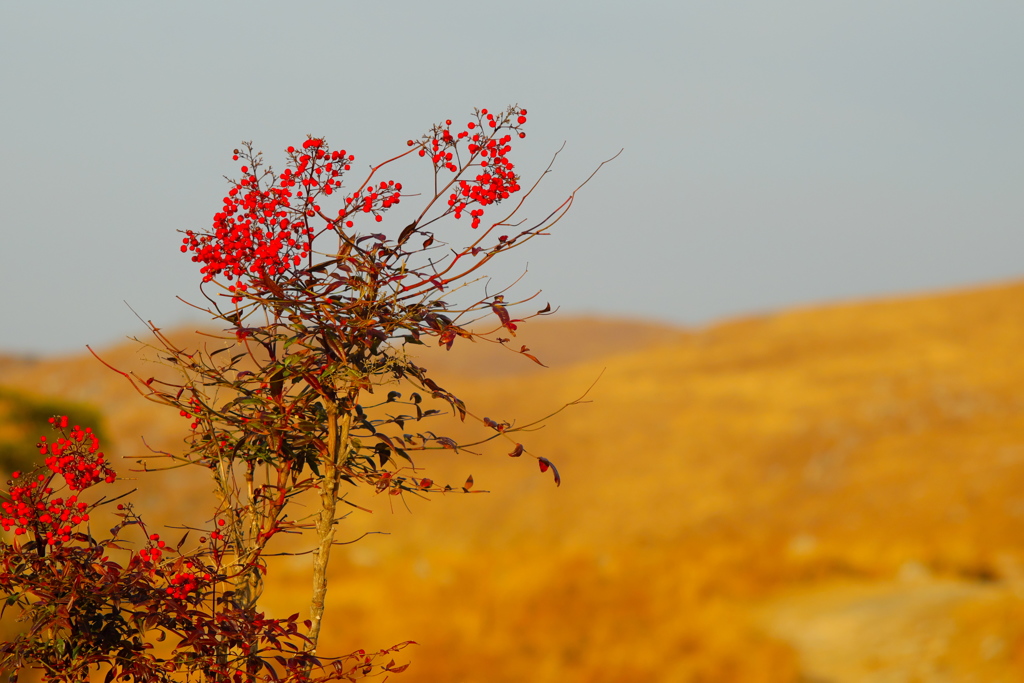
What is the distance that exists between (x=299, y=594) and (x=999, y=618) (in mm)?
5432

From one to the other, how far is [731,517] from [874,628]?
3750 millimetres

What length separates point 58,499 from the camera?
134 cm

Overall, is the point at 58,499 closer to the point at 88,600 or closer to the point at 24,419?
the point at 88,600

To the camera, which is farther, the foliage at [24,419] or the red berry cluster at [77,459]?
the foliage at [24,419]

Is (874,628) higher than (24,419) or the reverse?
the reverse

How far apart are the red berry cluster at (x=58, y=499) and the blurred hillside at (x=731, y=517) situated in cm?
447

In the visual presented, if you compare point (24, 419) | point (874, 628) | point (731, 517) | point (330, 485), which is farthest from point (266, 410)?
point (731, 517)

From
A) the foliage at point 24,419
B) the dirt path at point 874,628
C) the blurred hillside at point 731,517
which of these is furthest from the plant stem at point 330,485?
the foliage at point 24,419

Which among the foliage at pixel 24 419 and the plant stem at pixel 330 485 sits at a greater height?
the foliage at pixel 24 419

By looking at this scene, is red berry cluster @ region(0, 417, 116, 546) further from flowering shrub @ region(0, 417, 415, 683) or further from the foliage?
the foliage

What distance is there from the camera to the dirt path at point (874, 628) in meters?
5.89

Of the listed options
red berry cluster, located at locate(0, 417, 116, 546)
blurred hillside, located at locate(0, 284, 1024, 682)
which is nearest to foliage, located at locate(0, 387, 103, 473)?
blurred hillside, located at locate(0, 284, 1024, 682)

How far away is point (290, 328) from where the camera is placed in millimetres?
1308

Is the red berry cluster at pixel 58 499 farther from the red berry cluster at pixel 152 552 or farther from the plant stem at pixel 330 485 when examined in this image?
the plant stem at pixel 330 485
